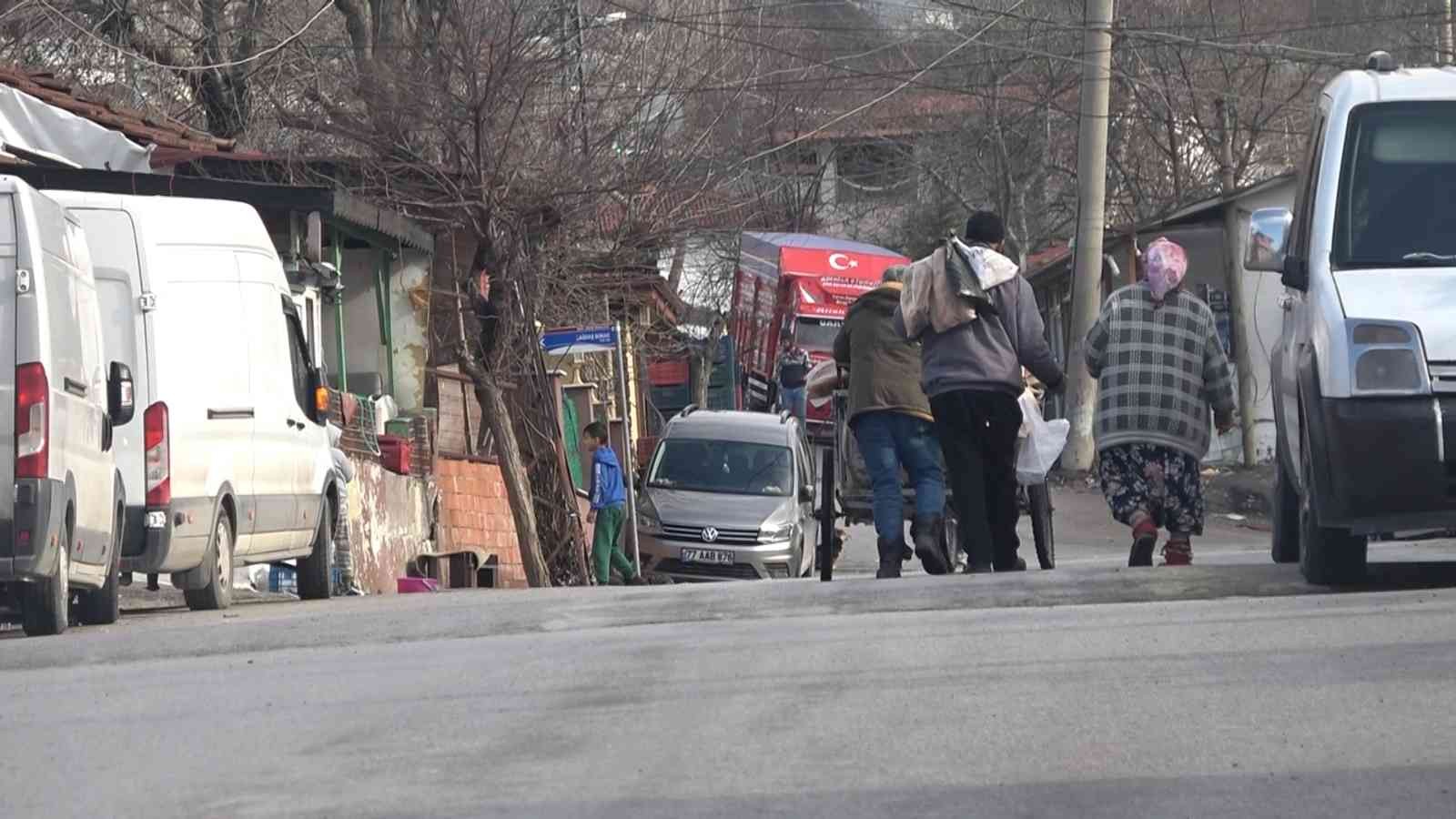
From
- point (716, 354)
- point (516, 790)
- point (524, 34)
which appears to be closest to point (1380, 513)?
point (516, 790)

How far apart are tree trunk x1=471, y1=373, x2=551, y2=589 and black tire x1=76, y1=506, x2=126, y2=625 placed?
33.1ft

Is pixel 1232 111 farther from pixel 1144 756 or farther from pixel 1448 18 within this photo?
pixel 1144 756

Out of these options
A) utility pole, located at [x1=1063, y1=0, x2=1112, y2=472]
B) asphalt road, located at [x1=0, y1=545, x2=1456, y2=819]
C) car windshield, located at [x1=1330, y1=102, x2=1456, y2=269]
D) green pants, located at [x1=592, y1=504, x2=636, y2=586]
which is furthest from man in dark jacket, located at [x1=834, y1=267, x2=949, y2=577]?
utility pole, located at [x1=1063, y1=0, x2=1112, y2=472]

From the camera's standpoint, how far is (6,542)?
10703 millimetres

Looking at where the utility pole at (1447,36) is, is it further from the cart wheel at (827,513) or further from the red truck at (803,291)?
the cart wheel at (827,513)

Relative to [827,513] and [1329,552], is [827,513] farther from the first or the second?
[1329,552]

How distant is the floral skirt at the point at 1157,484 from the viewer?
12062 millimetres

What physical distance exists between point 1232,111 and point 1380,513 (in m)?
36.4

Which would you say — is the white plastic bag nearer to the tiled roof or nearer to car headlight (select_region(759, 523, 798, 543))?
car headlight (select_region(759, 523, 798, 543))

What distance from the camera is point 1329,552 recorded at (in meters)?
9.90

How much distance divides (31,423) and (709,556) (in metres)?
11.3

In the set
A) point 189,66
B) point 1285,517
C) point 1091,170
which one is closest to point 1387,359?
point 1285,517

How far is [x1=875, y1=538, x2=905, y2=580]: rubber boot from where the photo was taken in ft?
Result: 40.9

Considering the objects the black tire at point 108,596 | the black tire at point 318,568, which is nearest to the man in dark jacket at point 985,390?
the black tire at point 108,596
